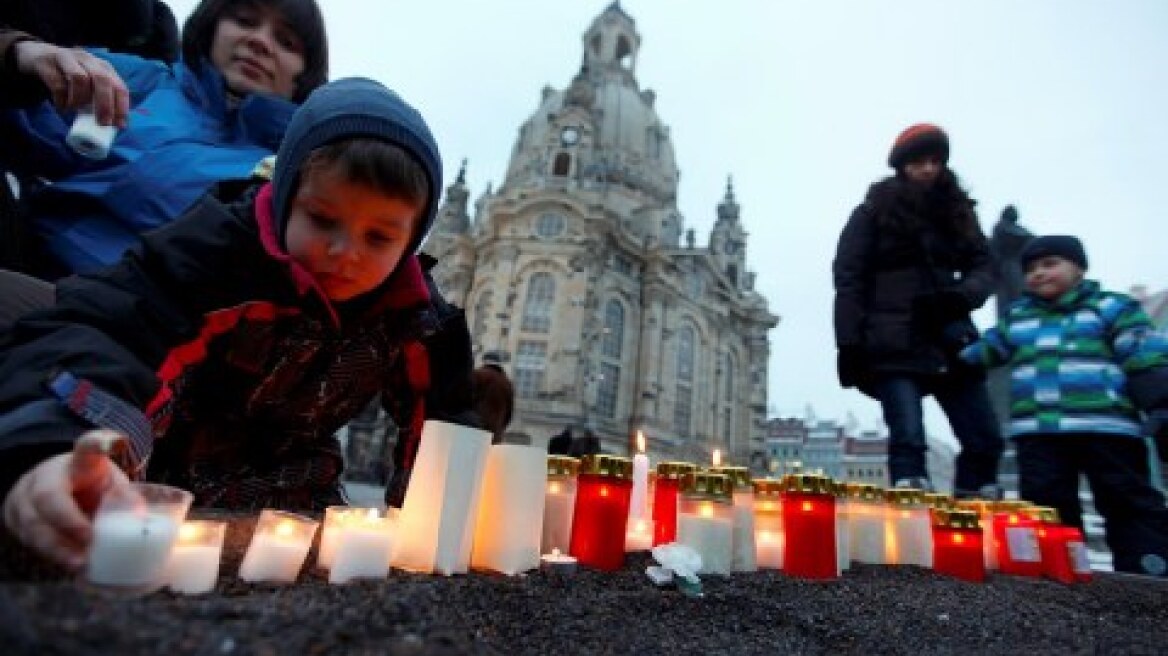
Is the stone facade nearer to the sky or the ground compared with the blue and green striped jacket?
nearer to the sky

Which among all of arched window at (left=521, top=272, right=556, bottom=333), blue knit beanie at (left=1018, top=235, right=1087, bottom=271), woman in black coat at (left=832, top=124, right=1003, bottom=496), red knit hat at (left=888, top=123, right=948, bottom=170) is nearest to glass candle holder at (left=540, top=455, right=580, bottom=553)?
Result: woman in black coat at (left=832, top=124, right=1003, bottom=496)

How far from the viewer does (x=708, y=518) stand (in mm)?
2023

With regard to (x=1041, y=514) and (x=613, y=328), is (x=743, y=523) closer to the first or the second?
(x=1041, y=514)

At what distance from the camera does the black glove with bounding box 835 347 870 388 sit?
442 centimetres

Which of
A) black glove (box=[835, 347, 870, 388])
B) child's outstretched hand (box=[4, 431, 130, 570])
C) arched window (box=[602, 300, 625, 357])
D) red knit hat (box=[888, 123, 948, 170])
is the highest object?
arched window (box=[602, 300, 625, 357])

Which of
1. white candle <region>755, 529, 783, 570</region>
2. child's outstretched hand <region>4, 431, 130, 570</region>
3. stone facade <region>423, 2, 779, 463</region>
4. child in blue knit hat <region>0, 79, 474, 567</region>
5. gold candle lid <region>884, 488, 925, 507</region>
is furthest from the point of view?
stone facade <region>423, 2, 779, 463</region>

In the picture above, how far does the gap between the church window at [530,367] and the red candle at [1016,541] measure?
28.0 metres

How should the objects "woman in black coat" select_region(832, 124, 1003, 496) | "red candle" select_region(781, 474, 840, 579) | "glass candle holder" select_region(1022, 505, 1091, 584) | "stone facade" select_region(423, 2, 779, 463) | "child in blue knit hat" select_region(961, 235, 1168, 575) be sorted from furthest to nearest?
"stone facade" select_region(423, 2, 779, 463) < "woman in black coat" select_region(832, 124, 1003, 496) < "child in blue knit hat" select_region(961, 235, 1168, 575) < "glass candle holder" select_region(1022, 505, 1091, 584) < "red candle" select_region(781, 474, 840, 579)

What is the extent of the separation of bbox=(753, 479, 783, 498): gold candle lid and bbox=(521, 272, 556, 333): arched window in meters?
29.2

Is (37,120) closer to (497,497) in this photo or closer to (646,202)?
(497,497)

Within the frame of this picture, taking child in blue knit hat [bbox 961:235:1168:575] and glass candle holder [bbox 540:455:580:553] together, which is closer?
glass candle holder [bbox 540:455:580:553]

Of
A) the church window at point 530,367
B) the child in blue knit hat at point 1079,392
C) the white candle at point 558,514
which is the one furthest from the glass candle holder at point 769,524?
the church window at point 530,367

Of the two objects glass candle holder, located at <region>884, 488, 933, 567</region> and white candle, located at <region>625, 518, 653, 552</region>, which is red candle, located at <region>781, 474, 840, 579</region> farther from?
glass candle holder, located at <region>884, 488, 933, 567</region>

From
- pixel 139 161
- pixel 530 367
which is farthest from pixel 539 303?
pixel 139 161
